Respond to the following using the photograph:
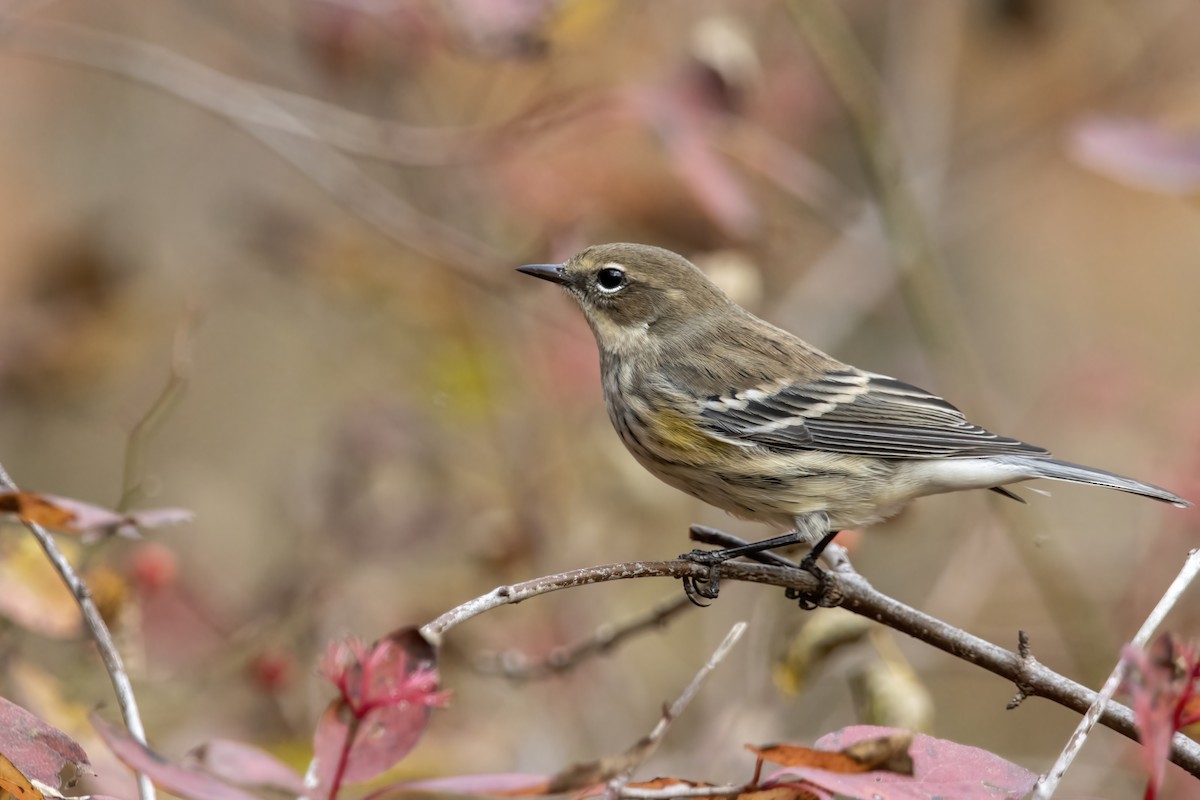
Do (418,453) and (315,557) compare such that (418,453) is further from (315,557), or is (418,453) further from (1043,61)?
(1043,61)

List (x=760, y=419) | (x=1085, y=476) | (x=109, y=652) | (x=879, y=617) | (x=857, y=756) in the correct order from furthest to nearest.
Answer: (x=760, y=419), (x=1085, y=476), (x=879, y=617), (x=109, y=652), (x=857, y=756)

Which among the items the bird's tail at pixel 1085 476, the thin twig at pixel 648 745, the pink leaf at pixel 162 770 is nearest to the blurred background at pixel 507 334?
the bird's tail at pixel 1085 476

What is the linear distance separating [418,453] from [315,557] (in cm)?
61

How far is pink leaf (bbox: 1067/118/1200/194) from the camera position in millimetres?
2484

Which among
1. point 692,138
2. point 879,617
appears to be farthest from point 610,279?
point 879,617

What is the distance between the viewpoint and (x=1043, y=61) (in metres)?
5.76

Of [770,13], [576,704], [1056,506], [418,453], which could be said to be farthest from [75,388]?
[1056,506]

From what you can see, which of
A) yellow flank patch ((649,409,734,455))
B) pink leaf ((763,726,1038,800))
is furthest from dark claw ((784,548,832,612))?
pink leaf ((763,726,1038,800))

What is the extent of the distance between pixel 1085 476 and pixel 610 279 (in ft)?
4.86

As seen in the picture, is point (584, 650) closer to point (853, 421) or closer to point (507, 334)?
point (853, 421)

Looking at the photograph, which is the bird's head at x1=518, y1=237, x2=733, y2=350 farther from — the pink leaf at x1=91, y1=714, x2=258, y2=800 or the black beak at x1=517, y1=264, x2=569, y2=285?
the pink leaf at x1=91, y1=714, x2=258, y2=800

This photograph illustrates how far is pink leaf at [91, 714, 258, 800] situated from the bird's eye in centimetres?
273

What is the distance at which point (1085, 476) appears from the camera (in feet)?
10.1

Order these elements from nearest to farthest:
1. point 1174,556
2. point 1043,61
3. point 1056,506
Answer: point 1174,556, point 1043,61, point 1056,506
